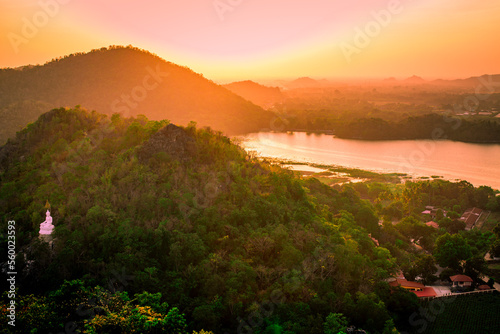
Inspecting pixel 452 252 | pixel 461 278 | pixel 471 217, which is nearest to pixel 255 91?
pixel 471 217

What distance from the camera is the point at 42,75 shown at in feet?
208

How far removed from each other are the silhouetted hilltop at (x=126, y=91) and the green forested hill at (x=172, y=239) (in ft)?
115

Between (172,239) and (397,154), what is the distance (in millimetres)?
46573

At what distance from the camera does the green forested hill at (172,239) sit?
11.2 meters

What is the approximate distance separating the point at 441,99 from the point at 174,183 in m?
125

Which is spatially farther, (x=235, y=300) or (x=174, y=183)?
(x=174, y=183)

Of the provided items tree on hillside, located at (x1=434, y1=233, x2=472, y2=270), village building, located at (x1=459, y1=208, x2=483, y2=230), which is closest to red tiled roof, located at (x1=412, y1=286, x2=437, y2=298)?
tree on hillside, located at (x1=434, y1=233, x2=472, y2=270)

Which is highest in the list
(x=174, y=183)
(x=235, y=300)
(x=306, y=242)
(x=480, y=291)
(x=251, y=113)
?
(x=251, y=113)

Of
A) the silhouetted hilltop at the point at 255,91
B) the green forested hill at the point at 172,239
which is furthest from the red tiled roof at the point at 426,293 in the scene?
the silhouetted hilltop at the point at 255,91

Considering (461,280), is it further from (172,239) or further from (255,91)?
(255,91)

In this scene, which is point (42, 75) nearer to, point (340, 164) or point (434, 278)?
point (340, 164)

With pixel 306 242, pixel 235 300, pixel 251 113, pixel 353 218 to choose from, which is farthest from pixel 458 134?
pixel 235 300

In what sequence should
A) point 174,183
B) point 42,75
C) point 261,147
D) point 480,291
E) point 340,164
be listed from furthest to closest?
point 42,75 → point 261,147 → point 340,164 → point 480,291 → point 174,183

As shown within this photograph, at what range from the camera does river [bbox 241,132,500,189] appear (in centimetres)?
4216
